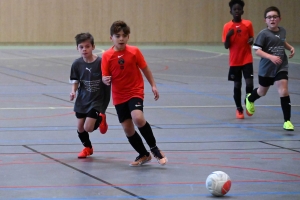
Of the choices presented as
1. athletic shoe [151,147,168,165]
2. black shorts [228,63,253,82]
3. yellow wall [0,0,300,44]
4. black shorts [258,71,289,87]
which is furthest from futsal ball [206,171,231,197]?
yellow wall [0,0,300,44]

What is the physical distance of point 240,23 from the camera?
1066 cm

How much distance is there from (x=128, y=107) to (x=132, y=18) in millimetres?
23861

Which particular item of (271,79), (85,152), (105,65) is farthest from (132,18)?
(105,65)

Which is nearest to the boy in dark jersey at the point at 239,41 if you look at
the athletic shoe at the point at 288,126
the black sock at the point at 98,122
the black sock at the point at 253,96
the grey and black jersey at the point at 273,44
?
the black sock at the point at 253,96

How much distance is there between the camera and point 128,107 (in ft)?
23.0

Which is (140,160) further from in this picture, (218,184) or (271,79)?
(271,79)

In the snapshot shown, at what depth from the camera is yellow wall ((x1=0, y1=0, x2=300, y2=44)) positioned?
29.7m

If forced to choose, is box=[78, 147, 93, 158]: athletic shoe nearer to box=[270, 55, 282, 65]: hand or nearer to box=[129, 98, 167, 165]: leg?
box=[129, 98, 167, 165]: leg

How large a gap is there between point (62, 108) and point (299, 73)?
902cm

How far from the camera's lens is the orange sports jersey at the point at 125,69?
6934mm

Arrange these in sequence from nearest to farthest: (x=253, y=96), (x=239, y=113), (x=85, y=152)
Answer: (x=85, y=152), (x=253, y=96), (x=239, y=113)

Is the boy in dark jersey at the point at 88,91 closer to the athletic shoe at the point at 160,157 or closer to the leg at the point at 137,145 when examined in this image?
the leg at the point at 137,145

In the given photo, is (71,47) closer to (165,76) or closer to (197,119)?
(165,76)

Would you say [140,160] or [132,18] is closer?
[140,160]
